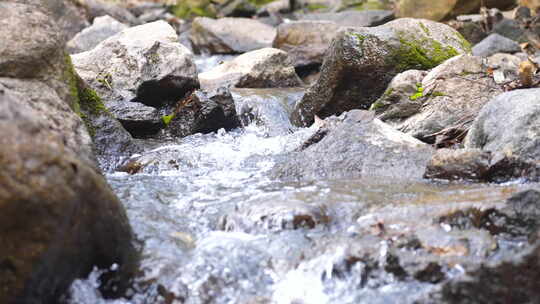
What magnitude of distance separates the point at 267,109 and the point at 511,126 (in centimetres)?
429

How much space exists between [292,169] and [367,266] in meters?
2.29

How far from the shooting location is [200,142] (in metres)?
7.47

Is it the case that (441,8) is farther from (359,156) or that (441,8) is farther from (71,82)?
(71,82)

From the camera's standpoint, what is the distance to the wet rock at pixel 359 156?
17.8 ft

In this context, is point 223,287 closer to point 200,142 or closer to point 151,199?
point 151,199

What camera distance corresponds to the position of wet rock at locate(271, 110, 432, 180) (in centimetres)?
542

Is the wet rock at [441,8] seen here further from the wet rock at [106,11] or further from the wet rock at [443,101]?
the wet rock at [443,101]

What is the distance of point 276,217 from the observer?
13.4 feet

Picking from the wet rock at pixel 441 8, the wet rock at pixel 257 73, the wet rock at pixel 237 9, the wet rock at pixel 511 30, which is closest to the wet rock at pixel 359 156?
the wet rock at pixel 257 73

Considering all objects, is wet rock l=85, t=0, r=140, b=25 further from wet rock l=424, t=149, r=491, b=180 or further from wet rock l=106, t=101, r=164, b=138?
wet rock l=424, t=149, r=491, b=180

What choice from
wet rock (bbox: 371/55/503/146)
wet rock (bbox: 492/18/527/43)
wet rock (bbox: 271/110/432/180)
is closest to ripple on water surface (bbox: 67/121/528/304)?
wet rock (bbox: 271/110/432/180)

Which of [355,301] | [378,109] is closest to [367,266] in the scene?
[355,301]

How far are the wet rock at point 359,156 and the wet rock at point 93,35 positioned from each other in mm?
9691

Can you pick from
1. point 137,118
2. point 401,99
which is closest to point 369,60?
point 401,99
